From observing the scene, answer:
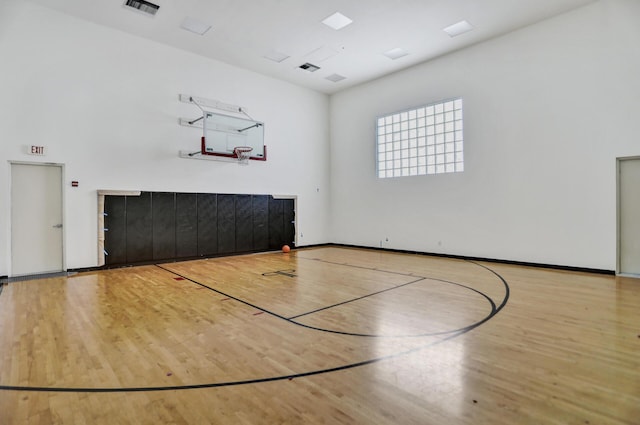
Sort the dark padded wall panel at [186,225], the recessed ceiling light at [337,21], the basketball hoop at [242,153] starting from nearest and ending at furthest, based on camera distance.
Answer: the recessed ceiling light at [337,21], the dark padded wall panel at [186,225], the basketball hoop at [242,153]

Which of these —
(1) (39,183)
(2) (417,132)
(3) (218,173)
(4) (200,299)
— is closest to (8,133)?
(1) (39,183)

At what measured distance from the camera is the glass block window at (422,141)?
7.80m

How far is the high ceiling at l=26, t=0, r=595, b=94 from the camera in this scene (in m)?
5.94

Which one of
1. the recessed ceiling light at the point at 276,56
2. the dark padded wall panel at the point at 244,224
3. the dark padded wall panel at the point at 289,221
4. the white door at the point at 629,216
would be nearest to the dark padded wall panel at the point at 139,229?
the dark padded wall panel at the point at 244,224

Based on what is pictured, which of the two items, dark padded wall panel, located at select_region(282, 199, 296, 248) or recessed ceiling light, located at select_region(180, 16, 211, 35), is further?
dark padded wall panel, located at select_region(282, 199, 296, 248)

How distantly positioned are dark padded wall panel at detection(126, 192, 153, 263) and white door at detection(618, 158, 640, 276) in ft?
29.5

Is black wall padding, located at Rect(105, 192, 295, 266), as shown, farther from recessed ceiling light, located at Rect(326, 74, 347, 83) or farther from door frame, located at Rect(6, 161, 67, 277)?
recessed ceiling light, located at Rect(326, 74, 347, 83)

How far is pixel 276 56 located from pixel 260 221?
4.17m

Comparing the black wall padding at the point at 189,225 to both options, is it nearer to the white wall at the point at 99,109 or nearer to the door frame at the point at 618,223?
the white wall at the point at 99,109

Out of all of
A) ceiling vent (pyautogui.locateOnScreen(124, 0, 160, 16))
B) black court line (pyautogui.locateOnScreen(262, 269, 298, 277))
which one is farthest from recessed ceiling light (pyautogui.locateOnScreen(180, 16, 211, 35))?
black court line (pyautogui.locateOnScreen(262, 269, 298, 277))

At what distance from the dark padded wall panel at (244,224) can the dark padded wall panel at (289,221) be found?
1148 mm

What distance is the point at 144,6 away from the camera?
19.9ft

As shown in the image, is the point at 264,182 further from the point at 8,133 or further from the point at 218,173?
the point at 8,133

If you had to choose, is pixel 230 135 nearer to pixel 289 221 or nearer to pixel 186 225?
pixel 186 225
